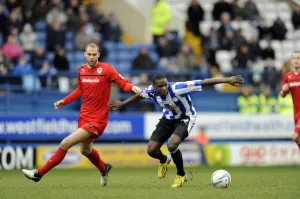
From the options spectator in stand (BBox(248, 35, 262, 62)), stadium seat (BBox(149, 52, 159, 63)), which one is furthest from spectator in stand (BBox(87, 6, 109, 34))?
spectator in stand (BBox(248, 35, 262, 62))

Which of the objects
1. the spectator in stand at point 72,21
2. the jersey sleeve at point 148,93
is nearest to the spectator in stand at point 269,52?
the spectator in stand at point 72,21

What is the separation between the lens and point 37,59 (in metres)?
22.1

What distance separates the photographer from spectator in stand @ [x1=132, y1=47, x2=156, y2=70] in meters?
22.9

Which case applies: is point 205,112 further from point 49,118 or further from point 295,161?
point 49,118

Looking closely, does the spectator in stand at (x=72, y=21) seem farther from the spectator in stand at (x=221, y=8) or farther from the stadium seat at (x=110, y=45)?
the spectator in stand at (x=221, y=8)

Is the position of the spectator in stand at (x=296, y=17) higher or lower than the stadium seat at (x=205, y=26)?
higher

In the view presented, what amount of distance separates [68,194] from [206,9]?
57.5 ft

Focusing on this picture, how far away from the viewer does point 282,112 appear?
23.0m

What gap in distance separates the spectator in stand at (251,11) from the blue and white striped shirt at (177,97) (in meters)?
14.3

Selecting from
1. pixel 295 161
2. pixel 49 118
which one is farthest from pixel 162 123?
pixel 295 161

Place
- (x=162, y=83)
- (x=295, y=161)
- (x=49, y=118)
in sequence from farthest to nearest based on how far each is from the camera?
(x=295, y=161) < (x=49, y=118) < (x=162, y=83)

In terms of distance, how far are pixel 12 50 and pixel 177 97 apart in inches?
414

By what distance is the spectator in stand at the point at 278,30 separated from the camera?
2606 centimetres

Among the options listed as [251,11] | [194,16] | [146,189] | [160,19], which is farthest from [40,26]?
[146,189]
